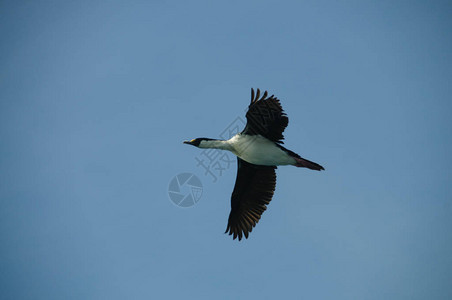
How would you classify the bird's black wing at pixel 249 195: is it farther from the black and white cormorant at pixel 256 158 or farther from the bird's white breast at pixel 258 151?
the bird's white breast at pixel 258 151

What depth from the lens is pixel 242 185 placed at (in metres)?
11.7

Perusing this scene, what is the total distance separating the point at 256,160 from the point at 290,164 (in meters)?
0.98

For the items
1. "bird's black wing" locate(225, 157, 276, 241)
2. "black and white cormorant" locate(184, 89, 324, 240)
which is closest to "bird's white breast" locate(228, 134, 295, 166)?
"black and white cormorant" locate(184, 89, 324, 240)

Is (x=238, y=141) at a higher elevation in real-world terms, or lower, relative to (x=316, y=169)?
higher

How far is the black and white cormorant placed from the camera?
9.86 m

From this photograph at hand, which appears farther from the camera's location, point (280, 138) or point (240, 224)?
point (240, 224)

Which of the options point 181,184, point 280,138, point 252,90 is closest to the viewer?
point 252,90

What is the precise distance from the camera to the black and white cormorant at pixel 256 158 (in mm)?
9859

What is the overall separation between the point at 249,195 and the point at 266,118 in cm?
297

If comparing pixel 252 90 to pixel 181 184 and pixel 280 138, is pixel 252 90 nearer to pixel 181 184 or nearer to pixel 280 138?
pixel 280 138

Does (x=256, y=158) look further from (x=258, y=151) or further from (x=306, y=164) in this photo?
(x=306, y=164)

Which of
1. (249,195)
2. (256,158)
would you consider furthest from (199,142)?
(249,195)

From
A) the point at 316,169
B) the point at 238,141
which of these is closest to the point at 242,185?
the point at 238,141

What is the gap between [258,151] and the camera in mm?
10367
